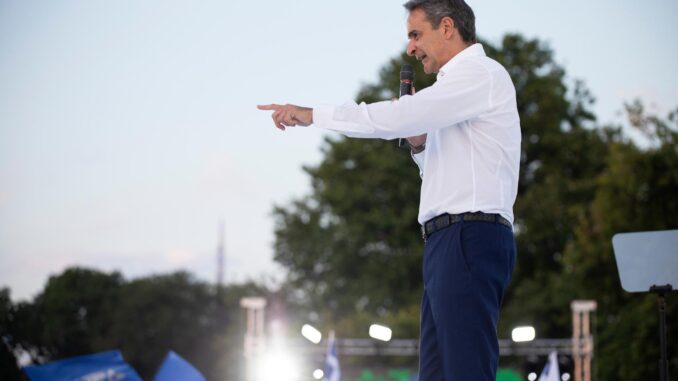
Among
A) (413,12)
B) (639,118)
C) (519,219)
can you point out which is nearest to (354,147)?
(519,219)

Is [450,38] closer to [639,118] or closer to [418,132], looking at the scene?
[418,132]

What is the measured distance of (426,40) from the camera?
2.98 metres

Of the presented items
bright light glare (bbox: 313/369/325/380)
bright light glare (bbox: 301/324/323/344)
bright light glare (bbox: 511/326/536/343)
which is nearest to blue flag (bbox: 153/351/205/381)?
bright light glare (bbox: 313/369/325/380)

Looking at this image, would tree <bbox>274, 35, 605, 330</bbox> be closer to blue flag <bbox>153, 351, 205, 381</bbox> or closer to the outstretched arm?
blue flag <bbox>153, 351, 205, 381</bbox>

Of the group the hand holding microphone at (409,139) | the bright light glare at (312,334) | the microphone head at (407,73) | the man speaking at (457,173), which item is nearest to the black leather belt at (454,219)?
the man speaking at (457,173)

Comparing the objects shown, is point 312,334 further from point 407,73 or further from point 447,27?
point 447,27

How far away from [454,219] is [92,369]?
22.6ft

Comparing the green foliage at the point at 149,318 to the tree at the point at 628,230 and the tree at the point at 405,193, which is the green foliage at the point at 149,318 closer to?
the tree at the point at 405,193

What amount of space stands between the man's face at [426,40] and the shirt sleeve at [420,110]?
12 cm

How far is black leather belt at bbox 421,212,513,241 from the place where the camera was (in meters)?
2.82

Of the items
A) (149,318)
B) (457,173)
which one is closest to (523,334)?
(457,173)

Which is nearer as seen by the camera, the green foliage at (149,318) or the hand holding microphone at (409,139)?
the hand holding microphone at (409,139)

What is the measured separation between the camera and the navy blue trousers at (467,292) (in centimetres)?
276

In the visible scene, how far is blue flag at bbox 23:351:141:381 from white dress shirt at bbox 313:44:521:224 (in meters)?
6.35
